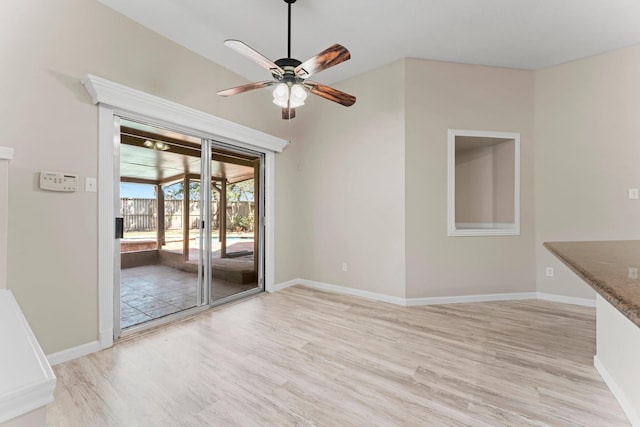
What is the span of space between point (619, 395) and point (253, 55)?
3.08 m

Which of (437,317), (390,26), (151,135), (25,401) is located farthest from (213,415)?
(390,26)

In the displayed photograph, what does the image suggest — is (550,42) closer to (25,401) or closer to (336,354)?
(336,354)

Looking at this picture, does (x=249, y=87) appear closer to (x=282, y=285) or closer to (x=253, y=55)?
(x=253, y=55)

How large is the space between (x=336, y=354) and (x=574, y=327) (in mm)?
2333

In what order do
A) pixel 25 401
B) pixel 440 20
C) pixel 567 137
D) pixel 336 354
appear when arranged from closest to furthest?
pixel 25 401 < pixel 336 354 < pixel 440 20 < pixel 567 137

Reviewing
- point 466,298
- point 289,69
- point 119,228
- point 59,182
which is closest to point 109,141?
point 59,182

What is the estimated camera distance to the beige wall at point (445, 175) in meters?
3.32

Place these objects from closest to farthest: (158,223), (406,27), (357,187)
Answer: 1. (406,27)
2. (158,223)
3. (357,187)

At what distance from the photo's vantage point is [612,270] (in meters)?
1.00

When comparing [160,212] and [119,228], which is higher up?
[160,212]

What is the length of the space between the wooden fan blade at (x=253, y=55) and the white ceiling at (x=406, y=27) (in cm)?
79

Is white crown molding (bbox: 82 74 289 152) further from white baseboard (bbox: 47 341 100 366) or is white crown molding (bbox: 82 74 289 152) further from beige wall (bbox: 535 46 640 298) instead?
beige wall (bbox: 535 46 640 298)

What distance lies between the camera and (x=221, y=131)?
3.13m

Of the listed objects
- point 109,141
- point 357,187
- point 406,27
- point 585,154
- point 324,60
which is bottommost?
point 357,187
